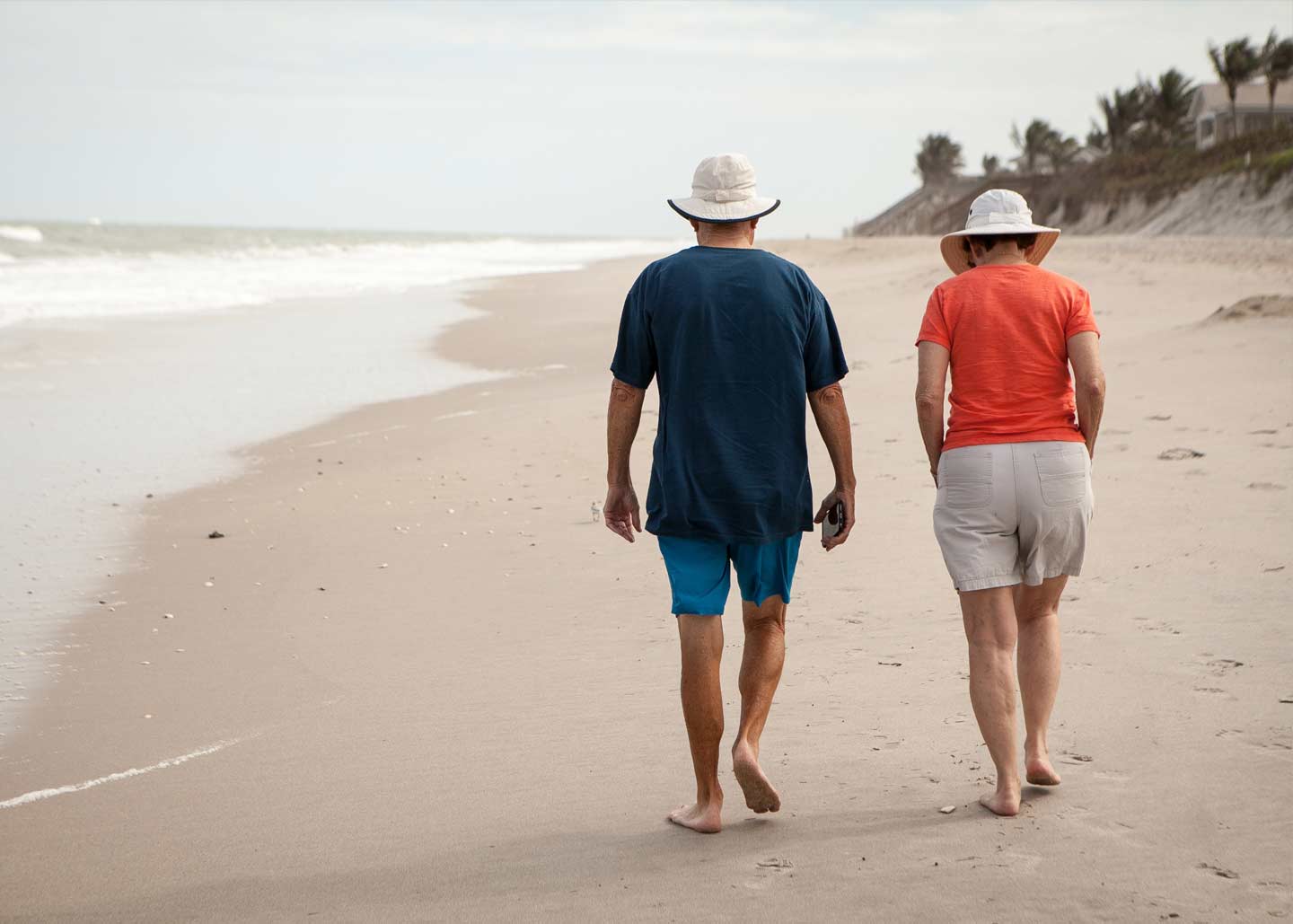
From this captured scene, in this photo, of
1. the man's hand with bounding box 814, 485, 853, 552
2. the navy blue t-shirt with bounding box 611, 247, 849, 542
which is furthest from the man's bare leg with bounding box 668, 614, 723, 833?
the man's hand with bounding box 814, 485, 853, 552

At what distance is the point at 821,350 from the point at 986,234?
0.54 m

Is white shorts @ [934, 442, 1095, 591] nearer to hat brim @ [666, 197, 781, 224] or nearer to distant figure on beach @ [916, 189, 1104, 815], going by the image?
distant figure on beach @ [916, 189, 1104, 815]

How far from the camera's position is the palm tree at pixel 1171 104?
66.0 m

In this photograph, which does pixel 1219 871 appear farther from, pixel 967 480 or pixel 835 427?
pixel 835 427

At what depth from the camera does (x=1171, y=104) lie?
66125mm

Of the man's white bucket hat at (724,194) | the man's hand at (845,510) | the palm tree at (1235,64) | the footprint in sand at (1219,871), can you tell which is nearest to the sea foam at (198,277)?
the man's white bucket hat at (724,194)

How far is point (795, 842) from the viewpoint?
125 inches

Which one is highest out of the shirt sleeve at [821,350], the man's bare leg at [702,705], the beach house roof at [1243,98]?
the beach house roof at [1243,98]

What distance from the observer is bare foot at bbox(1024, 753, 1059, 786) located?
11.0 ft

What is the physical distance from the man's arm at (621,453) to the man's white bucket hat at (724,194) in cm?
51

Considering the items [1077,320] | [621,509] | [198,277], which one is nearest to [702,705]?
[621,509]

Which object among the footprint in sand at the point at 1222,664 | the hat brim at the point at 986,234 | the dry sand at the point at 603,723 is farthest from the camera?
the footprint in sand at the point at 1222,664

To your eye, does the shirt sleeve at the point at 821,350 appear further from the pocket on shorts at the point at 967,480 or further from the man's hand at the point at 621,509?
the man's hand at the point at 621,509

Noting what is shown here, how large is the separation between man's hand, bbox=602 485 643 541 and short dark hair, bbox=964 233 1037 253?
3.82 ft
